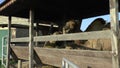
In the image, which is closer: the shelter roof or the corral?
the corral

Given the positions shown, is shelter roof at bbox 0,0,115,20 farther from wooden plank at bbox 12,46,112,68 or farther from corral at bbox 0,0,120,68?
wooden plank at bbox 12,46,112,68

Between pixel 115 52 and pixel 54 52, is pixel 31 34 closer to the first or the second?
pixel 54 52

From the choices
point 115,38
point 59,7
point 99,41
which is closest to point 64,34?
point 99,41

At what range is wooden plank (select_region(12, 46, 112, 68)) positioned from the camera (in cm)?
557

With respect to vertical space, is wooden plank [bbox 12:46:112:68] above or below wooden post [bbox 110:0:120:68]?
below

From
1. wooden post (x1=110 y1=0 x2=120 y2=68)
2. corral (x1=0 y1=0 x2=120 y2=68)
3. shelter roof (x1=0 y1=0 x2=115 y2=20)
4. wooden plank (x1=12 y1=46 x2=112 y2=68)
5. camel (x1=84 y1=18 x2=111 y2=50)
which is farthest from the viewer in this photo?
shelter roof (x1=0 y1=0 x2=115 y2=20)

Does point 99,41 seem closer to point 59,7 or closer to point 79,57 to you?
point 79,57

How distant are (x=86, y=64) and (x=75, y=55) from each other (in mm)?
496

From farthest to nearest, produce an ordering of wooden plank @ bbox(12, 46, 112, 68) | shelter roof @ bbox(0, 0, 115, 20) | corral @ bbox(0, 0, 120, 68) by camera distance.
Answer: shelter roof @ bbox(0, 0, 115, 20) < wooden plank @ bbox(12, 46, 112, 68) < corral @ bbox(0, 0, 120, 68)

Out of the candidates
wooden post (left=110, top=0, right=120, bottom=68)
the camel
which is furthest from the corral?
the camel

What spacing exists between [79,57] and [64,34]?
0.87 metres

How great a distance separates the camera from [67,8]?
9719 mm

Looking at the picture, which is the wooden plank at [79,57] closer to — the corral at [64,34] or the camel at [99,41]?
the corral at [64,34]

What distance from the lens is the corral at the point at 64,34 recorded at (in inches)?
206
